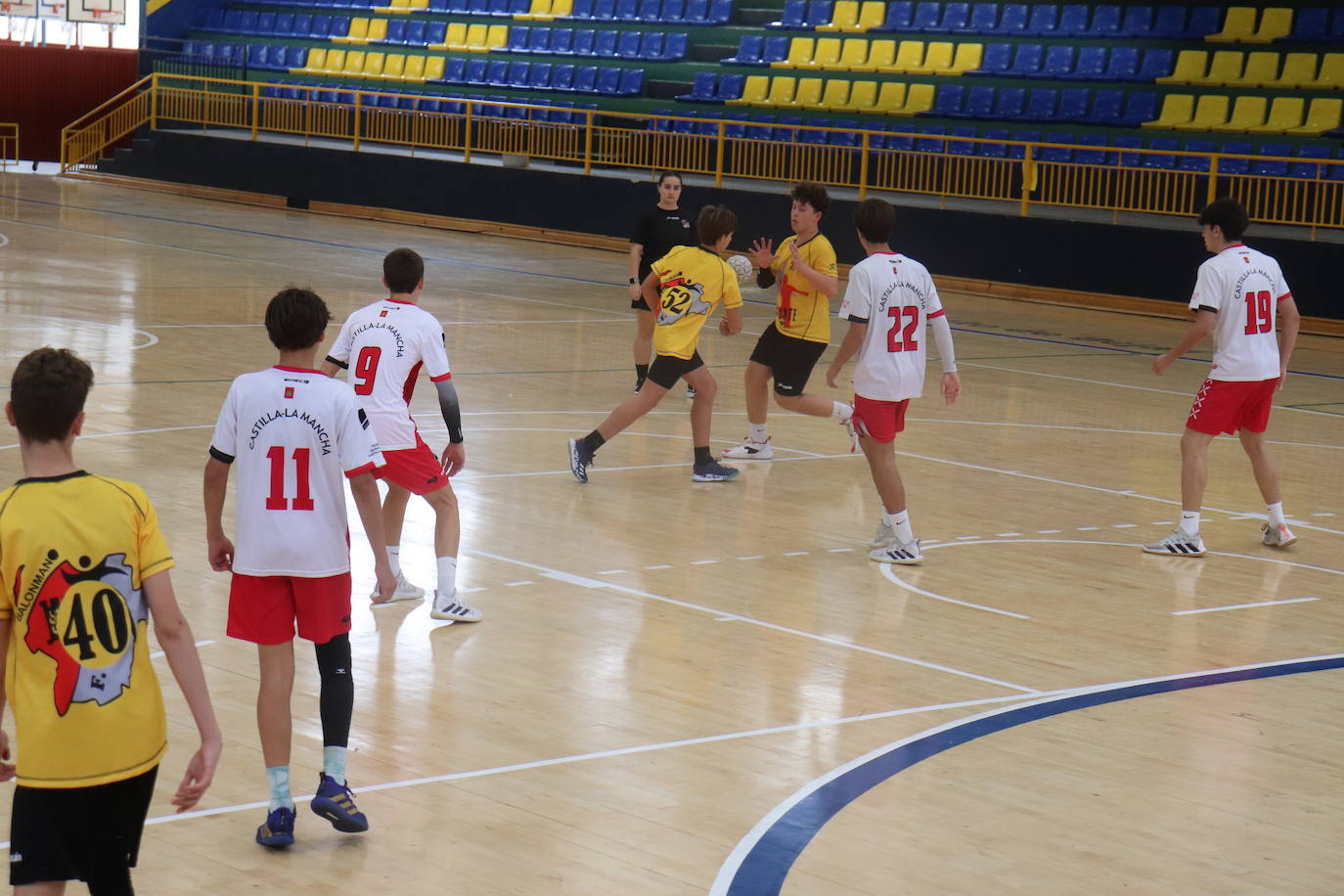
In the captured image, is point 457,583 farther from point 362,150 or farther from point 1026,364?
point 362,150

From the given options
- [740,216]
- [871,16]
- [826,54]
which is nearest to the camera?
[740,216]

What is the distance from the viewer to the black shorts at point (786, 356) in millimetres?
11594

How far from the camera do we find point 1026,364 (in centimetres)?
1747

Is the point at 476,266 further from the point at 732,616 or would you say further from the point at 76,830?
the point at 76,830

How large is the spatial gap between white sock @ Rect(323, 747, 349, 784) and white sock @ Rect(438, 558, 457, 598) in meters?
2.40

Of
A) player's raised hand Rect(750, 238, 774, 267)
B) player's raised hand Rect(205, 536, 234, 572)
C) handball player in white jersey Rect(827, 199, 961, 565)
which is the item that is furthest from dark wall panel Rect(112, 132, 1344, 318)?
player's raised hand Rect(205, 536, 234, 572)

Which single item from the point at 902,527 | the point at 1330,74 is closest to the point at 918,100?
the point at 1330,74

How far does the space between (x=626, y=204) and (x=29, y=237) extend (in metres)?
9.24

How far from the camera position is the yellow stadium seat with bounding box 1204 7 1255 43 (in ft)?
84.1

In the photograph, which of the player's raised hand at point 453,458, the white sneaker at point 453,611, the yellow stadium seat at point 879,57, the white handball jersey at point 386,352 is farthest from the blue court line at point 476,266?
the player's raised hand at point 453,458

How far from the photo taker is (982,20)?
2889 centimetres

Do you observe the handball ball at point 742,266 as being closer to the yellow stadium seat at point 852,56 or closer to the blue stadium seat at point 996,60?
the blue stadium seat at point 996,60

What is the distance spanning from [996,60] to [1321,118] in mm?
5734

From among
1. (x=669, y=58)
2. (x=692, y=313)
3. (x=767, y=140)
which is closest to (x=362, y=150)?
(x=669, y=58)
